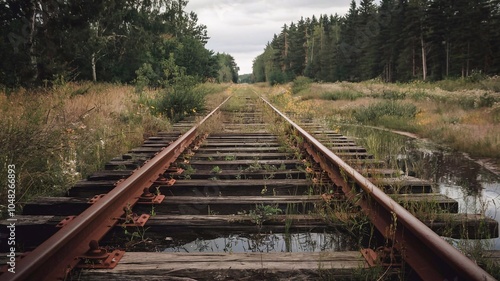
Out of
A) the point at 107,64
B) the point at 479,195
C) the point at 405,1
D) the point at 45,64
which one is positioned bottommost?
the point at 479,195

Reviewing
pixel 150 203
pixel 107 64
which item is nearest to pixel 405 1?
pixel 107 64

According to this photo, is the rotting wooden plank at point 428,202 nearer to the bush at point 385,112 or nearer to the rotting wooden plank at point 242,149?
the rotting wooden plank at point 242,149

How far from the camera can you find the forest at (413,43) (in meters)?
42.0

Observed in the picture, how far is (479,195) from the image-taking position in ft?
12.0

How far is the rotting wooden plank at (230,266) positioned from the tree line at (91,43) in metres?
6.75

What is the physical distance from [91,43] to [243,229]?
24.0m

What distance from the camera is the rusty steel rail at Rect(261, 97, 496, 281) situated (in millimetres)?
1375

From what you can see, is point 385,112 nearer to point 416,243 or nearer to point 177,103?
point 177,103

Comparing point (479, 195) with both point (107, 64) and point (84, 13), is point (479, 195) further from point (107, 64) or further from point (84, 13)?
point (107, 64)

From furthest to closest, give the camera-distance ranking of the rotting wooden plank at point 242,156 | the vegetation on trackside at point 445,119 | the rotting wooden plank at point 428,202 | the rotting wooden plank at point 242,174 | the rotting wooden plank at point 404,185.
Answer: the vegetation on trackside at point 445,119 < the rotting wooden plank at point 242,156 < the rotting wooden plank at point 242,174 < the rotting wooden plank at point 404,185 < the rotting wooden plank at point 428,202

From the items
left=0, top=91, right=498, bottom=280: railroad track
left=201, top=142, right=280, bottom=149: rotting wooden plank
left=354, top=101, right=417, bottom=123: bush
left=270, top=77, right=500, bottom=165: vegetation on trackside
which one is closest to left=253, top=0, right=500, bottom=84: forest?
left=270, top=77, right=500, bottom=165: vegetation on trackside

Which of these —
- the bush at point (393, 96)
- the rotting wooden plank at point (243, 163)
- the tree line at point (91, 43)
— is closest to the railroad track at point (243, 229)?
the rotting wooden plank at point (243, 163)

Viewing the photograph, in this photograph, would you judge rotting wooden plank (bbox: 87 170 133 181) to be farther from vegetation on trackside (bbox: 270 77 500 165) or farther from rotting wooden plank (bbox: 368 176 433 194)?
vegetation on trackside (bbox: 270 77 500 165)

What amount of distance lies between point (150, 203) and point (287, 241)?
1.19 m
